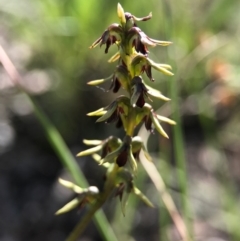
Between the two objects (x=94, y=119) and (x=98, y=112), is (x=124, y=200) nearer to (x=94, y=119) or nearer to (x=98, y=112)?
(x=98, y=112)

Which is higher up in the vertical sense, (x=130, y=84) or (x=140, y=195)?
(x=130, y=84)

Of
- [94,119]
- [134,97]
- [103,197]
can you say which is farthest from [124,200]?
[94,119]

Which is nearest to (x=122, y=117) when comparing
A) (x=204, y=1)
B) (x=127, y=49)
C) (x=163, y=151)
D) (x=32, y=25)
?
(x=127, y=49)

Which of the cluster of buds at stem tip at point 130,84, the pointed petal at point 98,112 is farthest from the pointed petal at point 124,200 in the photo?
the pointed petal at point 98,112

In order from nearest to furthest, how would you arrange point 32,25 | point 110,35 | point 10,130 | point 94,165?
point 110,35, point 94,165, point 10,130, point 32,25

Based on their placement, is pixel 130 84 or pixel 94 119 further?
pixel 94 119

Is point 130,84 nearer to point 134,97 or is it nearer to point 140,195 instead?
point 134,97

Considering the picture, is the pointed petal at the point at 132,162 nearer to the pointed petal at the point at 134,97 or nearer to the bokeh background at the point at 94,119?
the pointed petal at the point at 134,97

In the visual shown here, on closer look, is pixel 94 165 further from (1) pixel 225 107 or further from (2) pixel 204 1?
(2) pixel 204 1

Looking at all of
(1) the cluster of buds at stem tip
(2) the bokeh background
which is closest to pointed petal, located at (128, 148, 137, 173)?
(1) the cluster of buds at stem tip
